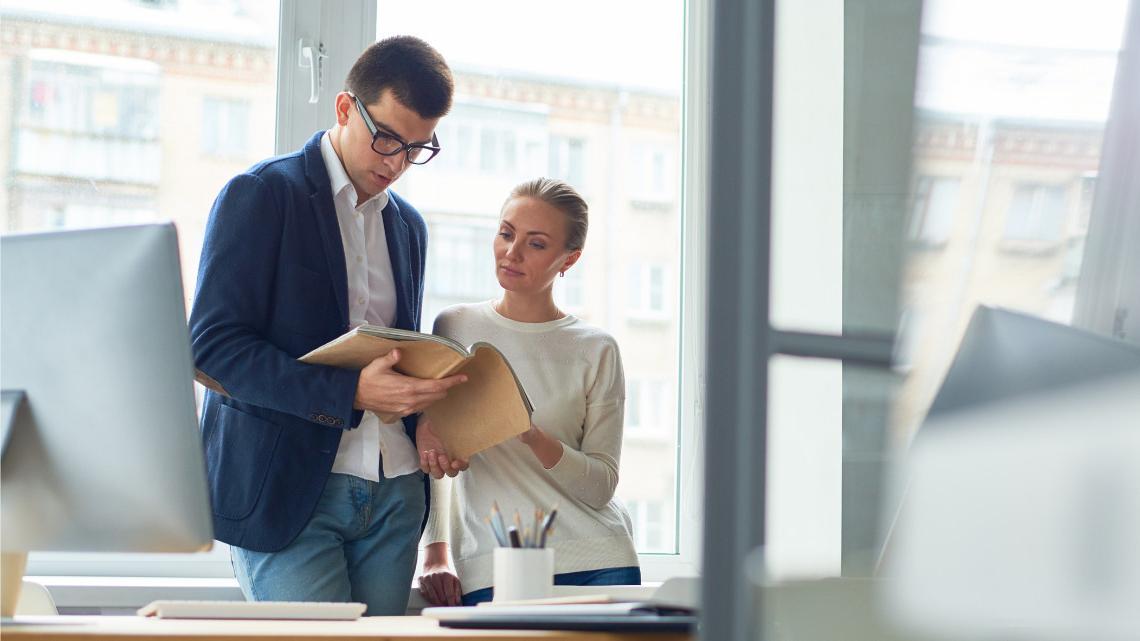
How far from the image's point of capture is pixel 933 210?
3.52 feet

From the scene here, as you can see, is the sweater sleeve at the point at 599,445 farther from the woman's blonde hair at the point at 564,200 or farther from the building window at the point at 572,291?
the building window at the point at 572,291

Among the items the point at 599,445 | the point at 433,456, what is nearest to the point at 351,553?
the point at 433,456

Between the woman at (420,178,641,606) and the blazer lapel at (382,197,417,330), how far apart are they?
5.7 inches

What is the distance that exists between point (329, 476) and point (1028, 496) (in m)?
1.27

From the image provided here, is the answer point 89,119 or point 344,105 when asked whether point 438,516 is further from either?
point 89,119

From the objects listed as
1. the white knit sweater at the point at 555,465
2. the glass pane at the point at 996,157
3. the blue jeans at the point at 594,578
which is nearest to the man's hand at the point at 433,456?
the white knit sweater at the point at 555,465

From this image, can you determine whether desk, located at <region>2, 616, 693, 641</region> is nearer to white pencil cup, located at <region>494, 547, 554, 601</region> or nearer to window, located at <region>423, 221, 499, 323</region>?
white pencil cup, located at <region>494, 547, 554, 601</region>

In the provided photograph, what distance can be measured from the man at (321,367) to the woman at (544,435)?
13 centimetres

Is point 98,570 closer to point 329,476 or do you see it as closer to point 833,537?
point 329,476

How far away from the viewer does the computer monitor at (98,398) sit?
108 centimetres

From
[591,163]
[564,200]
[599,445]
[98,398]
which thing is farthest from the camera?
[591,163]

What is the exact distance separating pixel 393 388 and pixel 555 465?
17.7 inches

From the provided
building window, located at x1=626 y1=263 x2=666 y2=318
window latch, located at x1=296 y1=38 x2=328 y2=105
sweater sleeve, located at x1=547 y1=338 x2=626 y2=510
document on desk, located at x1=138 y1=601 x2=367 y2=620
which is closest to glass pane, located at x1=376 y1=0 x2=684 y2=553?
building window, located at x1=626 y1=263 x2=666 y2=318

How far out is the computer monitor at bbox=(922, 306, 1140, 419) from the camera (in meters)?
0.93
